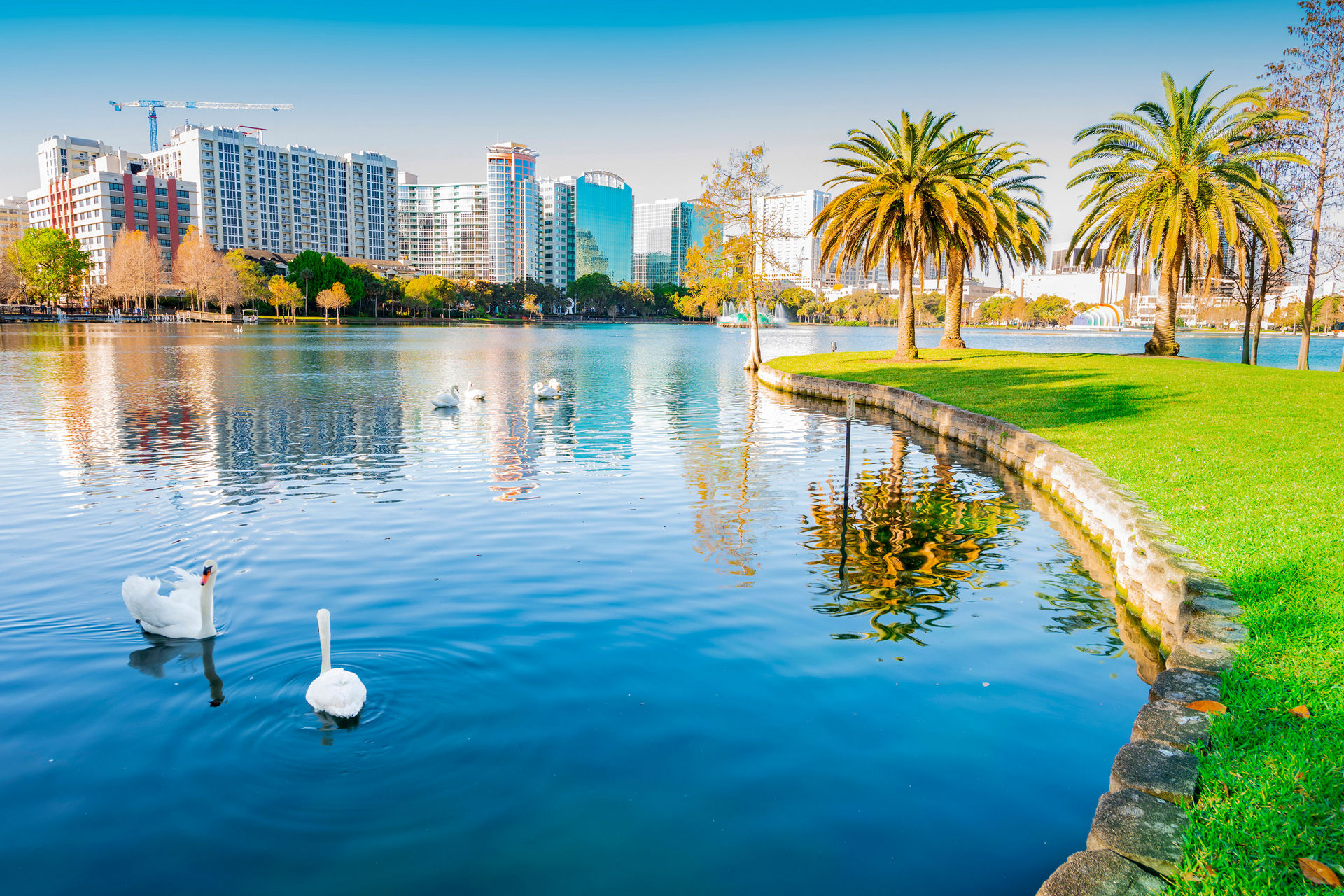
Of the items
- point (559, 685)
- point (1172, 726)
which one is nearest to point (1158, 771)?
point (1172, 726)

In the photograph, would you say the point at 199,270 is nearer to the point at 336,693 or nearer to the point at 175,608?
the point at 175,608

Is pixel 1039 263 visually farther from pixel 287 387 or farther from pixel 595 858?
pixel 595 858

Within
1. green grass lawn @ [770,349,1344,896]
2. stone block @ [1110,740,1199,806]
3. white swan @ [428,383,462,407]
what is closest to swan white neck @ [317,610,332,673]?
stone block @ [1110,740,1199,806]

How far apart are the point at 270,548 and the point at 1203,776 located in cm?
1022

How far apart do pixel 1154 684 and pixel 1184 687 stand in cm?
34

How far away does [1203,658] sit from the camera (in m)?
5.93

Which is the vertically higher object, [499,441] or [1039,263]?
[1039,263]

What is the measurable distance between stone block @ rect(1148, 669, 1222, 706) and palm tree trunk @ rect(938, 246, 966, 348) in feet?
107

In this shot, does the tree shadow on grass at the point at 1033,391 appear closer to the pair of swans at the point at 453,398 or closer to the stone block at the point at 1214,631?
the stone block at the point at 1214,631

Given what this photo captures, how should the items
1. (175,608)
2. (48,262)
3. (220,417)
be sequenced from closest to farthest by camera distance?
(175,608), (220,417), (48,262)

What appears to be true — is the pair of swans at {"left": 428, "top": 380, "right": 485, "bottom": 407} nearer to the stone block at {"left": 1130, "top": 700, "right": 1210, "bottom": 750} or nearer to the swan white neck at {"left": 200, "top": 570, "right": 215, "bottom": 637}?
the swan white neck at {"left": 200, "top": 570, "right": 215, "bottom": 637}

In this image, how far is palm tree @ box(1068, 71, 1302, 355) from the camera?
30438 mm

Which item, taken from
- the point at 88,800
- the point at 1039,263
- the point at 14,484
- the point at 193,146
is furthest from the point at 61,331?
the point at 193,146

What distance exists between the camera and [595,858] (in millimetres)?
4691
